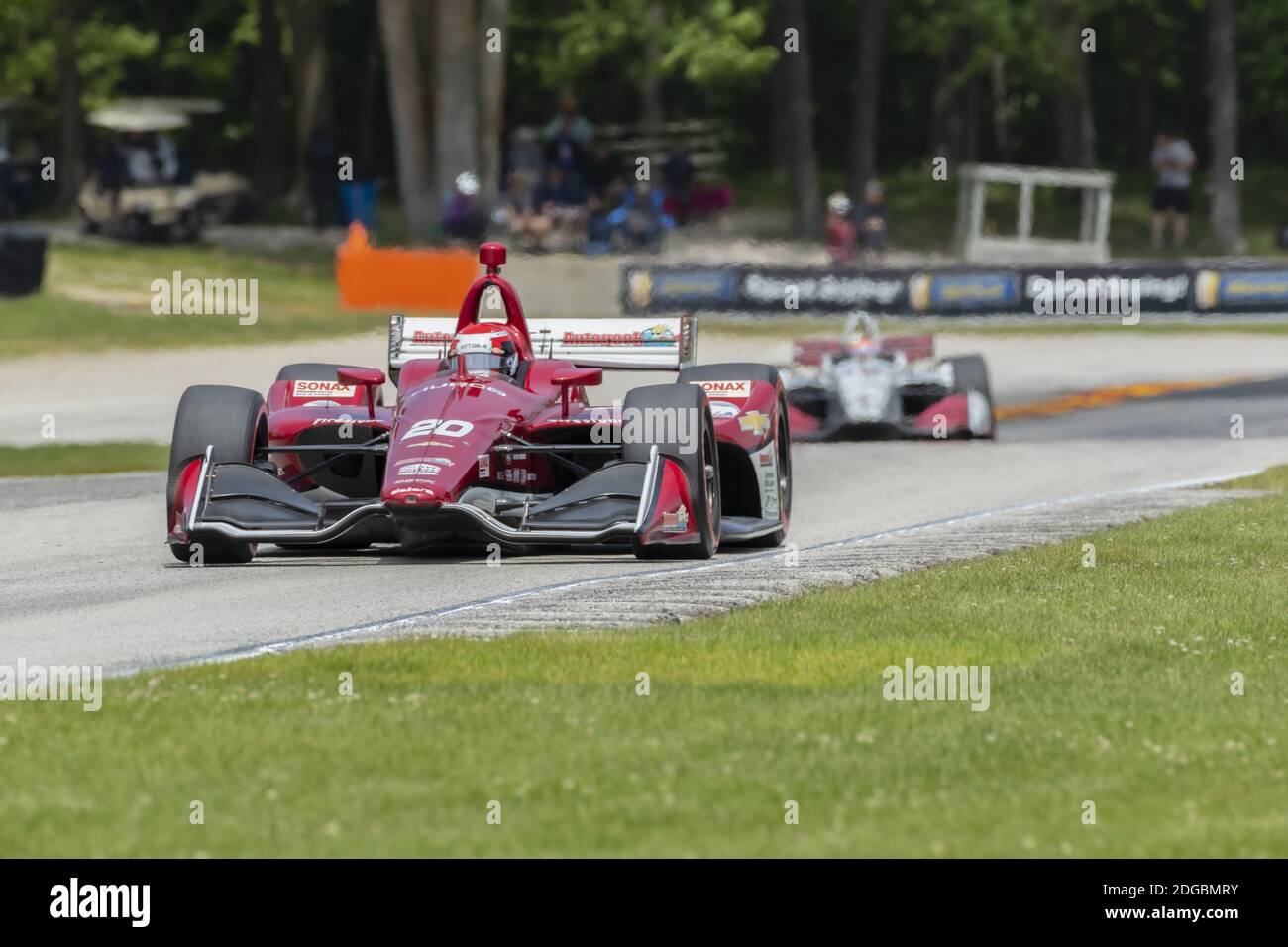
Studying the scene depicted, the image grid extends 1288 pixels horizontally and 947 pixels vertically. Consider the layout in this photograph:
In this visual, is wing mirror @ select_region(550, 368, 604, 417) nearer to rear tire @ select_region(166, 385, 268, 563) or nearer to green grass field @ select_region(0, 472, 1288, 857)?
rear tire @ select_region(166, 385, 268, 563)

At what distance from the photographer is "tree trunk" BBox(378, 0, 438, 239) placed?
3778 cm

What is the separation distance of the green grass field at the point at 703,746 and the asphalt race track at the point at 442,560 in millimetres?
789

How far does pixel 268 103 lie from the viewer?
1923 inches

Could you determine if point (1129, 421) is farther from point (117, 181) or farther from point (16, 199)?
point (16, 199)

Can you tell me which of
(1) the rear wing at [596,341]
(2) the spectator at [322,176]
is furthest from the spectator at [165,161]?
(1) the rear wing at [596,341]

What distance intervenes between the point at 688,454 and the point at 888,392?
311 inches

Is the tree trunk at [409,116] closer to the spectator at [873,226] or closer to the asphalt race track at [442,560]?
the spectator at [873,226]

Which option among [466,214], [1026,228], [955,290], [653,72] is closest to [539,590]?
[955,290]

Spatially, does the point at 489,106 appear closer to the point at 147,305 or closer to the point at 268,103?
the point at 147,305

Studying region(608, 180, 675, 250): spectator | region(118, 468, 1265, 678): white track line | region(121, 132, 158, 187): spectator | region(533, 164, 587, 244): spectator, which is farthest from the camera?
region(121, 132, 158, 187): spectator

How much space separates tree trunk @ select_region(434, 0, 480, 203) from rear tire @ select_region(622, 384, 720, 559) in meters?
26.5

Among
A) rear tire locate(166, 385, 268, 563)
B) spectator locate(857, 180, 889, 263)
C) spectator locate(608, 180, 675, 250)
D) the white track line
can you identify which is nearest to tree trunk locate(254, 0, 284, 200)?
spectator locate(608, 180, 675, 250)
